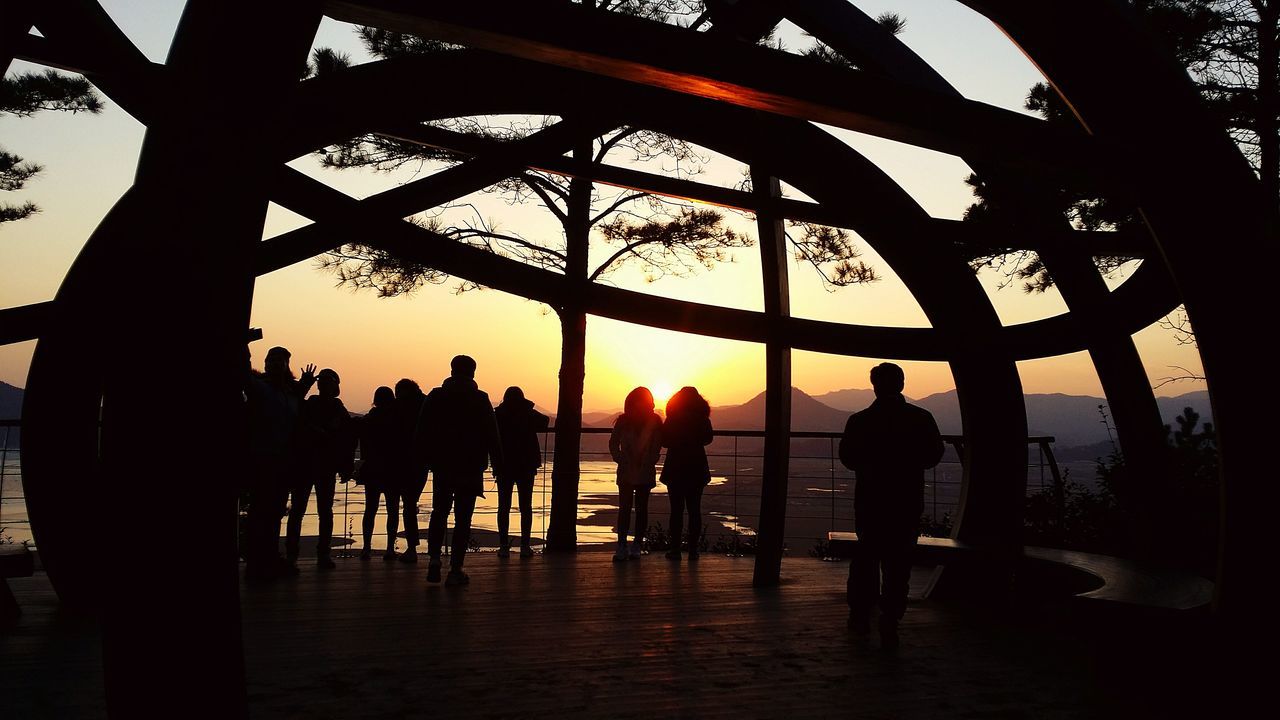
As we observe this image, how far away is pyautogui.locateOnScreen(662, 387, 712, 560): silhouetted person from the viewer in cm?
998

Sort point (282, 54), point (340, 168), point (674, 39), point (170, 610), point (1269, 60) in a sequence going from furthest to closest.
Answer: point (340, 168)
point (1269, 60)
point (674, 39)
point (282, 54)
point (170, 610)

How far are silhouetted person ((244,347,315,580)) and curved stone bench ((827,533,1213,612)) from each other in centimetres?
447

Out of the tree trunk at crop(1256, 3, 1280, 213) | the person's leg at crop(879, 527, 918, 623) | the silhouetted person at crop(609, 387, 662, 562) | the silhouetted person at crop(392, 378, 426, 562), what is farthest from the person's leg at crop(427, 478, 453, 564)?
the tree trunk at crop(1256, 3, 1280, 213)

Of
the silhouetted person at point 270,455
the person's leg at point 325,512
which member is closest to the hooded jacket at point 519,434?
the person's leg at point 325,512

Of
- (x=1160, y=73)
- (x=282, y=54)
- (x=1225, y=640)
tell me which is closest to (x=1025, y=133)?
(x=1160, y=73)

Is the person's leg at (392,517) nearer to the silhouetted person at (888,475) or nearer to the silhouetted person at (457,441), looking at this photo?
the silhouetted person at (457,441)

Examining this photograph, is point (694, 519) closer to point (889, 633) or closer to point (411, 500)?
point (411, 500)

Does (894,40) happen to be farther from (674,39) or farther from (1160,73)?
(674,39)

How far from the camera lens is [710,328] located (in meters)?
8.59

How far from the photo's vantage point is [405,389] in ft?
29.9

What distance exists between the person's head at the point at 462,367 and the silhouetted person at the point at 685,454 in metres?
2.84

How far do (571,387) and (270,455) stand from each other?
5492mm

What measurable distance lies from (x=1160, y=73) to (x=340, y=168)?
1147 centimetres

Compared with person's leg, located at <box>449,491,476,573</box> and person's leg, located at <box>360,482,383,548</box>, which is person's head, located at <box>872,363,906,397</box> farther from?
person's leg, located at <box>360,482,383,548</box>
